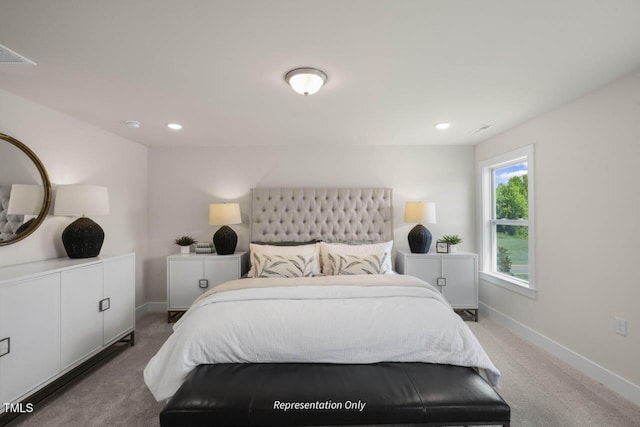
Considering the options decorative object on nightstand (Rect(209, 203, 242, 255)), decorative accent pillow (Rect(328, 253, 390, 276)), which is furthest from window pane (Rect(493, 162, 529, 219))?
decorative object on nightstand (Rect(209, 203, 242, 255))

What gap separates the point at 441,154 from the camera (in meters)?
4.05

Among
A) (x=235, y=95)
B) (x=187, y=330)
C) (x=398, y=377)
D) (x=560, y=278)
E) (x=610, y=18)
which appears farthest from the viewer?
(x=560, y=278)

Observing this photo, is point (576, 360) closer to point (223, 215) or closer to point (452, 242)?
point (452, 242)

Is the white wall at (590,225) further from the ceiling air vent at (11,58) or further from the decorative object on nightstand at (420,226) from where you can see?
the ceiling air vent at (11,58)

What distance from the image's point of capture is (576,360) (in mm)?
2457

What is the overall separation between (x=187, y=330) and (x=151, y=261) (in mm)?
2620

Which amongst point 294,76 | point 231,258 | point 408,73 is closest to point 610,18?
point 408,73

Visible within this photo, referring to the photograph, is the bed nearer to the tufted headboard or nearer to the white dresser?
the white dresser

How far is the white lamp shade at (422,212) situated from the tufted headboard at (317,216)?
34 centimetres

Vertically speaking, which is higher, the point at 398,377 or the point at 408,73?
the point at 408,73

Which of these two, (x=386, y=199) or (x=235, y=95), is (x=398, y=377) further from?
(x=386, y=199)

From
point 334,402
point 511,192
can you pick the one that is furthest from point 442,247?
point 334,402

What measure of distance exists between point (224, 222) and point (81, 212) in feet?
4.63

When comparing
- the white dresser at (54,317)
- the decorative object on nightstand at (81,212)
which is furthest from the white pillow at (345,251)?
the decorative object on nightstand at (81,212)
